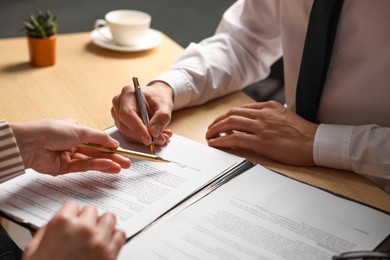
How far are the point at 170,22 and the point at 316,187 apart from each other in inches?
98.6

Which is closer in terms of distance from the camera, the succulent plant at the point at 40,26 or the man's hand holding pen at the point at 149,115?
the man's hand holding pen at the point at 149,115

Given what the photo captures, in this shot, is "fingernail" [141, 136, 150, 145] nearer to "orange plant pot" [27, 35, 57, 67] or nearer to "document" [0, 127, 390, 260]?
"document" [0, 127, 390, 260]

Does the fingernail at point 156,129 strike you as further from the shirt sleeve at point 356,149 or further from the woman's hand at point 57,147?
the shirt sleeve at point 356,149

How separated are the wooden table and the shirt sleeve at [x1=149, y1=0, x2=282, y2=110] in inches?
1.5

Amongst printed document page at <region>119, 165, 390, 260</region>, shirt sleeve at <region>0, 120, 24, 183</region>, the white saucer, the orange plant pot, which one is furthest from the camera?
the white saucer

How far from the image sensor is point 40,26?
135 cm

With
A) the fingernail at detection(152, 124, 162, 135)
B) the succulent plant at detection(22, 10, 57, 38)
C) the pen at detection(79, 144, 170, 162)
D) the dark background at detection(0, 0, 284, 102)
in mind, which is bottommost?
the dark background at detection(0, 0, 284, 102)

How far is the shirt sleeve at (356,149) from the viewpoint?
0.92 meters

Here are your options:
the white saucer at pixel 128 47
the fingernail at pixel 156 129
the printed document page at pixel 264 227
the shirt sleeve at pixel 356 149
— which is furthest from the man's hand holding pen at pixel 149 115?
the white saucer at pixel 128 47

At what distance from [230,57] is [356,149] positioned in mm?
470

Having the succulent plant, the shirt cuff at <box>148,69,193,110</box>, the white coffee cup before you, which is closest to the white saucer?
the white coffee cup

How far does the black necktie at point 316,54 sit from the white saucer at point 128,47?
1.87 ft

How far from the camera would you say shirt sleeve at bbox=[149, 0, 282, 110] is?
118cm

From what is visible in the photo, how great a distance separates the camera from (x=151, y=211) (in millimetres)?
785
